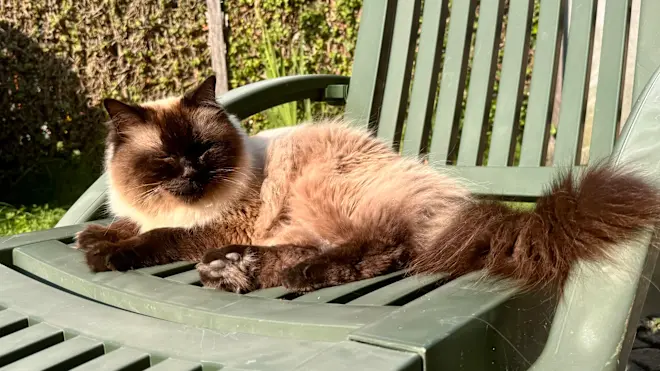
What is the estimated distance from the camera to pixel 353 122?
2176mm

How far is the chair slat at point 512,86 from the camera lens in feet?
6.59

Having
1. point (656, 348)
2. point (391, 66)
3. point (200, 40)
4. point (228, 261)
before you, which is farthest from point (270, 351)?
point (200, 40)

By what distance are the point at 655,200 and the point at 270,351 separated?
0.71 meters

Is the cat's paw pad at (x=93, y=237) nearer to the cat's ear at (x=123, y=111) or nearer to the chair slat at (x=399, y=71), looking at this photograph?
the cat's ear at (x=123, y=111)

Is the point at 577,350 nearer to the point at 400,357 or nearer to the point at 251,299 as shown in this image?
the point at 400,357

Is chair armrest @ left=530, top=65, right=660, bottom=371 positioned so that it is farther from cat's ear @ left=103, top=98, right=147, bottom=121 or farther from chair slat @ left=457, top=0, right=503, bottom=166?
cat's ear @ left=103, top=98, right=147, bottom=121

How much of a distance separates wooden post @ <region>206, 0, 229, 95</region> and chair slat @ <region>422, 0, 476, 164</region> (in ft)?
8.42

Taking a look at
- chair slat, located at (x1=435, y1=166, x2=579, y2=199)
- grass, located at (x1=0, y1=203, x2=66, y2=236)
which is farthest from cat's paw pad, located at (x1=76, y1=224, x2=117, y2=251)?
grass, located at (x1=0, y1=203, x2=66, y2=236)

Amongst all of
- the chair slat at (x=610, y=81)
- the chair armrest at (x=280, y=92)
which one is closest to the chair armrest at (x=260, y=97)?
the chair armrest at (x=280, y=92)

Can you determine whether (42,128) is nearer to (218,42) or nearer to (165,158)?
(218,42)

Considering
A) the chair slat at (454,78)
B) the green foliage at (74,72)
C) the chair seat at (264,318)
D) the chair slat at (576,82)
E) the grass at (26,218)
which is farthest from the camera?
the green foliage at (74,72)

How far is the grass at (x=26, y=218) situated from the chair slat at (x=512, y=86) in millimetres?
2649

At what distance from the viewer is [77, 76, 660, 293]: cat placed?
112cm

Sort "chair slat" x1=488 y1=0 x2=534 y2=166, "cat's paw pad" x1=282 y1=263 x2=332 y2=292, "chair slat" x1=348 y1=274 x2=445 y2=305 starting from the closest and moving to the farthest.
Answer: "chair slat" x1=348 y1=274 x2=445 y2=305, "cat's paw pad" x1=282 y1=263 x2=332 y2=292, "chair slat" x1=488 y1=0 x2=534 y2=166
